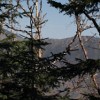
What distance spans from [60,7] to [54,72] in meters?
1.53

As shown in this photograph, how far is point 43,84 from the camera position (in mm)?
12633

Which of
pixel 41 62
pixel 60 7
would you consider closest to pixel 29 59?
pixel 41 62

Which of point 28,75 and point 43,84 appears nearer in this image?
point 28,75

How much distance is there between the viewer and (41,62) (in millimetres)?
11859

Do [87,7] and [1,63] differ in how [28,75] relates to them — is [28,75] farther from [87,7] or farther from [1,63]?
[87,7]

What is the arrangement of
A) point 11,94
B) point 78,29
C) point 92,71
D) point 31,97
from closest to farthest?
1. point 92,71
2. point 31,97
3. point 11,94
4. point 78,29

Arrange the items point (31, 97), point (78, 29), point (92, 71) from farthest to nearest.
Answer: point (78, 29)
point (31, 97)
point (92, 71)

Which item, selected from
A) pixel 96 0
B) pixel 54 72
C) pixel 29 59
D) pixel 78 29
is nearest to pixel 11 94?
pixel 29 59

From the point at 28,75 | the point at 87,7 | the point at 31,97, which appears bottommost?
the point at 31,97

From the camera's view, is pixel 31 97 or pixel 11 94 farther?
pixel 11 94

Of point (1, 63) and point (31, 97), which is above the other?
point (1, 63)

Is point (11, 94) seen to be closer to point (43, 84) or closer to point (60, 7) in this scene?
point (43, 84)

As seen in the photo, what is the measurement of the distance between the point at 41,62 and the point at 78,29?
8.91 metres

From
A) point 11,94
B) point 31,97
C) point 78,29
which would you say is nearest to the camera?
point 31,97
